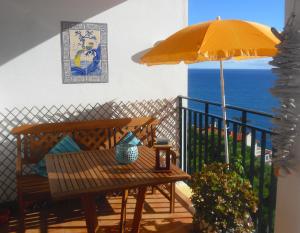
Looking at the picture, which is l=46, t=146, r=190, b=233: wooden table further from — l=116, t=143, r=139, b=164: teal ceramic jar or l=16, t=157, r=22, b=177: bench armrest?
l=16, t=157, r=22, b=177: bench armrest

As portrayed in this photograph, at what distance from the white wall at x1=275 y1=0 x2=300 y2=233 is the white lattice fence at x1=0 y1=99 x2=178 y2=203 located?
8.45 feet

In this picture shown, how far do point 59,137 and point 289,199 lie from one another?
261cm


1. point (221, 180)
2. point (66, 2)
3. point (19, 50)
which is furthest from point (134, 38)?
point (221, 180)

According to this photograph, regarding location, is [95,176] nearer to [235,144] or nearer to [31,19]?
[235,144]

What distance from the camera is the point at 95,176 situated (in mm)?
2260

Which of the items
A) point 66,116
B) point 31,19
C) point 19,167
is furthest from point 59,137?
point 31,19

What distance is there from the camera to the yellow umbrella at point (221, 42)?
2.14 meters

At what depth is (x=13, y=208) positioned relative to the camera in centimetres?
361

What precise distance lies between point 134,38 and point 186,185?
203cm

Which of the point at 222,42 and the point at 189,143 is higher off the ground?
the point at 222,42

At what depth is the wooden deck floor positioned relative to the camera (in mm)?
3107

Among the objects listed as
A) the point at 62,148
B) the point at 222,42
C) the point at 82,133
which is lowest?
the point at 62,148

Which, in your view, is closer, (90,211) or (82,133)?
(90,211)

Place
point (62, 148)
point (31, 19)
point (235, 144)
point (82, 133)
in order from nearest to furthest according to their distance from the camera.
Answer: point (235, 144) < point (62, 148) < point (31, 19) < point (82, 133)
